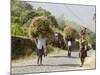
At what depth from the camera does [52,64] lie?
2285 millimetres

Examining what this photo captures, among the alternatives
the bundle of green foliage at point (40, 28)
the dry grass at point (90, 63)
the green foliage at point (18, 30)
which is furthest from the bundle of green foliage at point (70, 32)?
the green foliage at point (18, 30)

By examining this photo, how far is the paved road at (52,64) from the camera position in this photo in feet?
7.02

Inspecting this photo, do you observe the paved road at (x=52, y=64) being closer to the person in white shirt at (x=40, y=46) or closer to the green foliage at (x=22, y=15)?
the person in white shirt at (x=40, y=46)

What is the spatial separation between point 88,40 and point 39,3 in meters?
0.73

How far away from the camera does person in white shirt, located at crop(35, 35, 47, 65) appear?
7.33 ft

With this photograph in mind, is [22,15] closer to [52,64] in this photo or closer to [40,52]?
[40,52]

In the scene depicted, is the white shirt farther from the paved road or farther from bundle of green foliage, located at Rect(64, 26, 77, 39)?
bundle of green foliage, located at Rect(64, 26, 77, 39)

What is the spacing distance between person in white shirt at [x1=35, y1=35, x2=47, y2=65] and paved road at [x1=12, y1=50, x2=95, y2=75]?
0.06 m

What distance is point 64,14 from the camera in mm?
2357

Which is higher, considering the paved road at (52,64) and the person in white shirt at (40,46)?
the person in white shirt at (40,46)

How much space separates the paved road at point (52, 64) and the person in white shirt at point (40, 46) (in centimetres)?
6
